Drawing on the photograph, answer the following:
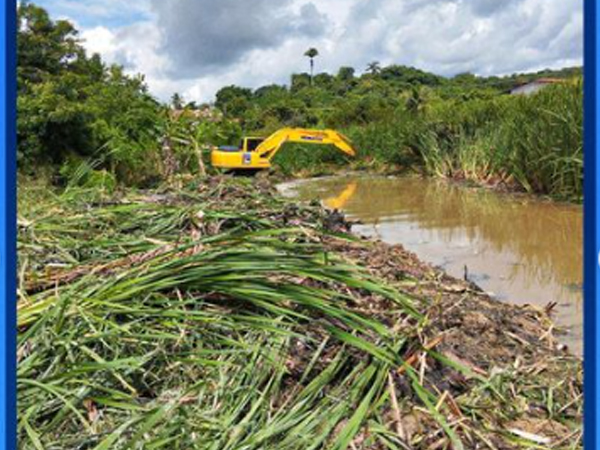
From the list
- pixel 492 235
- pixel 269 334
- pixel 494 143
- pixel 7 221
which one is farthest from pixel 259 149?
pixel 7 221

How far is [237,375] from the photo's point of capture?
6.37ft

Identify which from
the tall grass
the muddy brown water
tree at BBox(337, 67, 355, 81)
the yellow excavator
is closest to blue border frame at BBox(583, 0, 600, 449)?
the muddy brown water

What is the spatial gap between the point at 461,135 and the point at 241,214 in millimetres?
9561

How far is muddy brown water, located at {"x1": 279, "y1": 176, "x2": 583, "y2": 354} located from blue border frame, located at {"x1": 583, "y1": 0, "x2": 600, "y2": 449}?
2409 mm

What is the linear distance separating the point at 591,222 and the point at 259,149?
509 inches

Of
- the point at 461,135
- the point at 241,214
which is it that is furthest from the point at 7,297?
the point at 461,135

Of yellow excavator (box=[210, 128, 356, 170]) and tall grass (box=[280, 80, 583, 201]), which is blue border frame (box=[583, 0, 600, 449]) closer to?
tall grass (box=[280, 80, 583, 201])

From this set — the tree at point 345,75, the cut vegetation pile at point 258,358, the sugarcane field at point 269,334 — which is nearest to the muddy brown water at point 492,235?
the sugarcane field at point 269,334

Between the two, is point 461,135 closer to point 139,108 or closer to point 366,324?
point 139,108

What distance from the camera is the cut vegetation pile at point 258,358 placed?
5.81 ft

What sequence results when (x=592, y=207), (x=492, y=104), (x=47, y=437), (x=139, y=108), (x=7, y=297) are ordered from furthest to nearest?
1. (x=492, y=104)
2. (x=139, y=108)
3. (x=47, y=437)
4. (x=7, y=297)
5. (x=592, y=207)

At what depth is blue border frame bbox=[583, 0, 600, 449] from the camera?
77 centimetres

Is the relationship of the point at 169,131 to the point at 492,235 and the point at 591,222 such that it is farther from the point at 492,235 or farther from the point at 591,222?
the point at 591,222

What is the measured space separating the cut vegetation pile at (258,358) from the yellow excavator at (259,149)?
9518 mm
